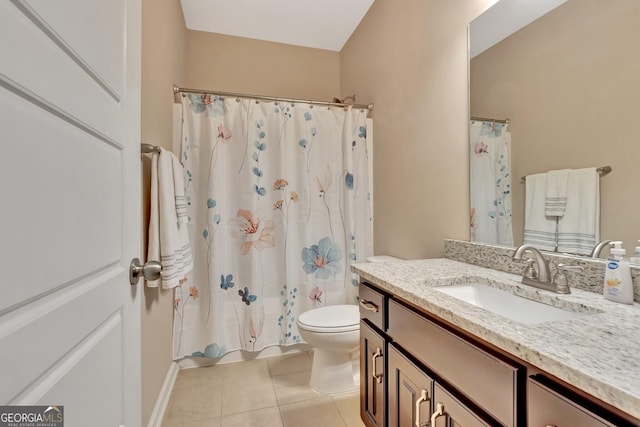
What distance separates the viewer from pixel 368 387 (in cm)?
127

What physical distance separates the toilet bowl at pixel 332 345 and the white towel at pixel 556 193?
1.10m

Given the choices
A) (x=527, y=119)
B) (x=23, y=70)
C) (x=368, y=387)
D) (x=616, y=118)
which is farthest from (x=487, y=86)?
(x=23, y=70)

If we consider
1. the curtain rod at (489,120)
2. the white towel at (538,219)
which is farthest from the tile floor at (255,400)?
the curtain rod at (489,120)

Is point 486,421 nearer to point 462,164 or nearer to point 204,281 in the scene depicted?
point 462,164

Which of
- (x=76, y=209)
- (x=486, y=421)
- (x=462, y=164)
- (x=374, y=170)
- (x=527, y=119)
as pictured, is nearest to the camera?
(x=76, y=209)

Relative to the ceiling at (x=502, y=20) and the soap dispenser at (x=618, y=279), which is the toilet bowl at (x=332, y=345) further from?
the ceiling at (x=502, y=20)

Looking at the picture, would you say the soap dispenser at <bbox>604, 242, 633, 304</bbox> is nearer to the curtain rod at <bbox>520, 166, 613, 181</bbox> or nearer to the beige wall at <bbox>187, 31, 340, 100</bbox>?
the curtain rod at <bbox>520, 166, 613, 181</bbox>

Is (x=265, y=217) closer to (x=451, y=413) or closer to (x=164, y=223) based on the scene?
(x=164, y=223)

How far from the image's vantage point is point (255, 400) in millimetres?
1707

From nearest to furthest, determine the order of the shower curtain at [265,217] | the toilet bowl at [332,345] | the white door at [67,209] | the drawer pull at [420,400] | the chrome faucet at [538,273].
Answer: the white door at [67,209] → the drawer pull at [420,400] → the chrome faucet at [538,273] → the toilet bowl at [332,345] → the shower curtain at [265,217]

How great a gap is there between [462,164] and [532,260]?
643mm

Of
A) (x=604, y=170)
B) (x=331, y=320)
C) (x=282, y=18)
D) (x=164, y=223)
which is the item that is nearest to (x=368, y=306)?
(x=331, y=320)

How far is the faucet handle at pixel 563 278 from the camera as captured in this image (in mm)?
935

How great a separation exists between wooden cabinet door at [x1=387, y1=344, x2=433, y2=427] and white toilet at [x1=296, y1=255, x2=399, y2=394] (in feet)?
1.86
